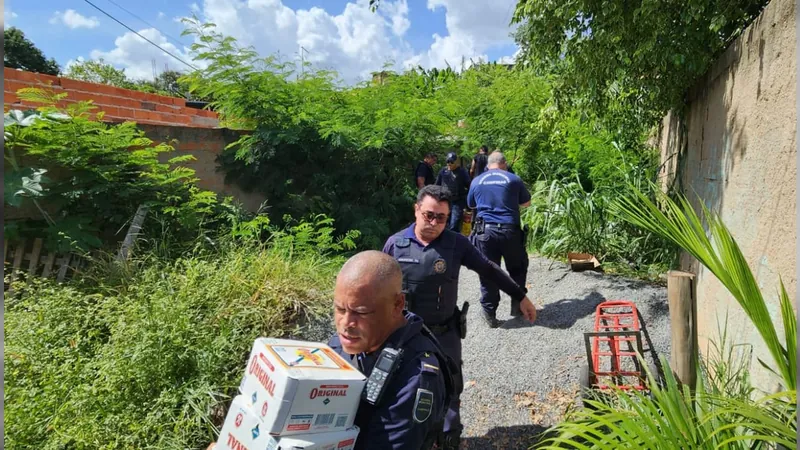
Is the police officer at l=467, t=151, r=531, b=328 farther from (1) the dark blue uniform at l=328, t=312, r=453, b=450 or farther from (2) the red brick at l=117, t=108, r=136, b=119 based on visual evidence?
(2) the red brick at l=117, t=108, r=136, b=119

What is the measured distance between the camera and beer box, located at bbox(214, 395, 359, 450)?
1213 millimetres

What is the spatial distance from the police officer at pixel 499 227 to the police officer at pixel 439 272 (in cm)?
191

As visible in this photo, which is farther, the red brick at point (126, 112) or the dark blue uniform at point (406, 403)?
the red brick at point (126, 112)

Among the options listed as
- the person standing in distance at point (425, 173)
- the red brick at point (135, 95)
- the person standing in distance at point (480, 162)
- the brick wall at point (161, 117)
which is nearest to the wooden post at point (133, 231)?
the brick wall at point (161, 117)

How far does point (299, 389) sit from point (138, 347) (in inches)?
91.3

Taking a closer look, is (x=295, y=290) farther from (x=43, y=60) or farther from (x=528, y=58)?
(x=43, y=60)

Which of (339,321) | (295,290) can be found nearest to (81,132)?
(295,290)

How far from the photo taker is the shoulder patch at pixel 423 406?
4.62 ft

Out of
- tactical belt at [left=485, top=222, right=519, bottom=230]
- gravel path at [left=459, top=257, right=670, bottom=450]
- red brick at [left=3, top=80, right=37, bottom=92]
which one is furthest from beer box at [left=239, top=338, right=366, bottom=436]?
red brick at [left=3, top=80, right=37, bottom=92]

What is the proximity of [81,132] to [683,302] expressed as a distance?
5107mm

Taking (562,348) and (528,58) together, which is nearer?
(562,348)

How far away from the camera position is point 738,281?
64.6 inches

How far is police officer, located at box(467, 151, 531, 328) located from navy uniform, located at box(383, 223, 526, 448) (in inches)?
73.4

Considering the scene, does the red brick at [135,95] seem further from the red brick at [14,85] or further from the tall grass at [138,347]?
the tall grass at [138,347]
